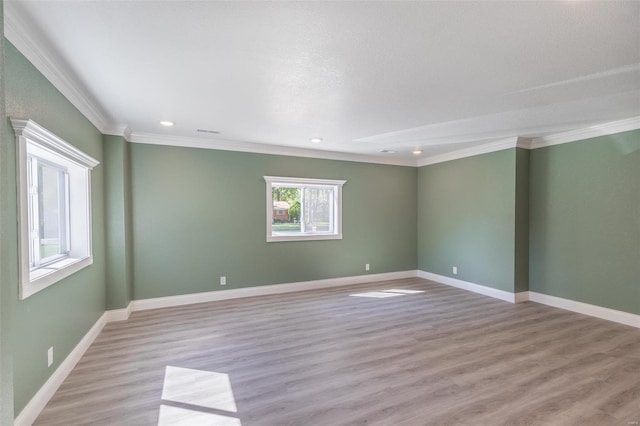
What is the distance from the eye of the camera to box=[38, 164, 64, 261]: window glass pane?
2611mm

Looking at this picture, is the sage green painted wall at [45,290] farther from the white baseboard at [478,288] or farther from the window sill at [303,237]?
the white baseboard at [478,288]

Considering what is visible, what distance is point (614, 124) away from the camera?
3.81 m

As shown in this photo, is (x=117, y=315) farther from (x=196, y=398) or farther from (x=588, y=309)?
(x=588, y=309)

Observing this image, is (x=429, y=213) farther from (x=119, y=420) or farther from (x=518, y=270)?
(x=119, y=420)

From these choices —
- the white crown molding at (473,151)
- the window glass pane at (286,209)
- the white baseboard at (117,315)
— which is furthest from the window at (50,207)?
the white crown molding at (473,151)

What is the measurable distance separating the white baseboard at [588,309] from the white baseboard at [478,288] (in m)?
0.20

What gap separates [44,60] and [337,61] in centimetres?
208

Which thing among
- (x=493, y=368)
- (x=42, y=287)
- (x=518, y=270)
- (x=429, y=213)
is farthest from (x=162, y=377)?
(x=429, y=213)

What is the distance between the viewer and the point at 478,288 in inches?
206

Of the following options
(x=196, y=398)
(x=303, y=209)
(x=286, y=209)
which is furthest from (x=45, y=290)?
(x=303, y=209)

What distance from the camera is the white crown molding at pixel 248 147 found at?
4.37 m

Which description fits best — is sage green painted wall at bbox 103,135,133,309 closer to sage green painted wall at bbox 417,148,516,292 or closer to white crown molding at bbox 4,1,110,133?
white crown molding at bbox 4,1,110,133

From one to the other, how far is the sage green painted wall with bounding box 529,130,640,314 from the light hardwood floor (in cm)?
45

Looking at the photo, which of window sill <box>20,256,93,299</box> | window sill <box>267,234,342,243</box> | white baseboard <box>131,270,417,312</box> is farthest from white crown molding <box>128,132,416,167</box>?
white baseboard <box>131,270,417,312</box>
